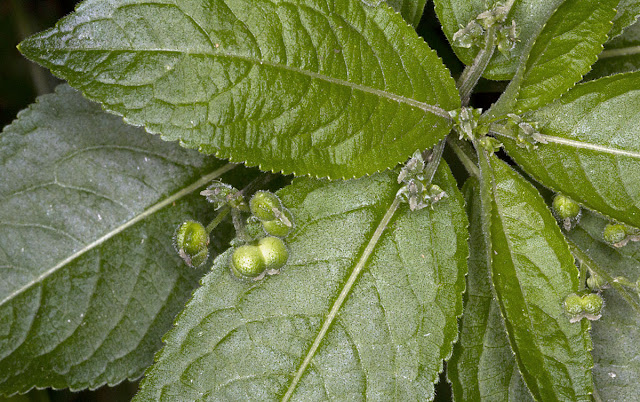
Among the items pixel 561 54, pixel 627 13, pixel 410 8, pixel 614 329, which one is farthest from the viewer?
pixel 614 329

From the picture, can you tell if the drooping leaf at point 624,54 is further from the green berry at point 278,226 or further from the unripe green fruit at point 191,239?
the unripe green fruit at point 191,239

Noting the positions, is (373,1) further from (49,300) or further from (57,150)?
(49,300)

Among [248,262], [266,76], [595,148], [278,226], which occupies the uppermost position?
[595,148]

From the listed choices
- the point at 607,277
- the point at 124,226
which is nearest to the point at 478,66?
the point at 607,277

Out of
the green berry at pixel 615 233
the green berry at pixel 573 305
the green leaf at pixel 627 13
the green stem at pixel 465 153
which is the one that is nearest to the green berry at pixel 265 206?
the green stem at pixel 465 153

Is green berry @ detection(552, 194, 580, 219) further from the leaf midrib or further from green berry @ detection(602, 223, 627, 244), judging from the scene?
the leaf midrib

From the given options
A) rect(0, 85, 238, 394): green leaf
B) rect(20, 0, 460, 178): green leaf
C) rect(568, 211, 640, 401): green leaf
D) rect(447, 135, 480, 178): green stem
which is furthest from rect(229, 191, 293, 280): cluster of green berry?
rect(568, 211, 640, 401): green leaf

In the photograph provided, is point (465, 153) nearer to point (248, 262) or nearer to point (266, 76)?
point (266, 76)
